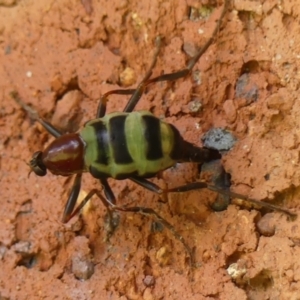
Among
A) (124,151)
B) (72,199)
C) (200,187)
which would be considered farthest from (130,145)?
(72,199)

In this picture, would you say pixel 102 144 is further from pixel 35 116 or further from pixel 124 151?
pixel 35 116

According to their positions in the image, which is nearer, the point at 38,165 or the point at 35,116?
the point at 38,165

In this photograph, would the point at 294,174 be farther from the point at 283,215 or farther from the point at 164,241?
the point at 164,241

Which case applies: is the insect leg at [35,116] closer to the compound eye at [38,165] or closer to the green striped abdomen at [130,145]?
the compound eye at [38,165]

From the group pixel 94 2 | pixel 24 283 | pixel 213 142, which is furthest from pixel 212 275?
pixel 94 2

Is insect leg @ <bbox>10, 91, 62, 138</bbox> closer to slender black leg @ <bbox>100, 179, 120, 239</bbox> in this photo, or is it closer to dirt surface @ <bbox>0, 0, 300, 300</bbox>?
dirt surface @ <bbox>0, 0, 300, 300</bbox>

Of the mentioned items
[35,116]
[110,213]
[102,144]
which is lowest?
[110,213]
